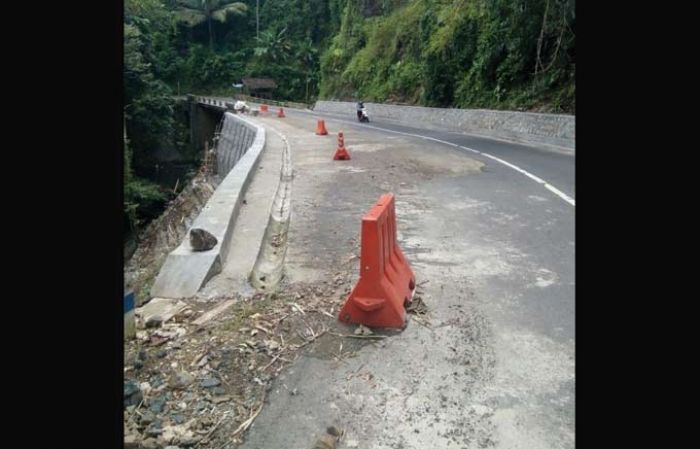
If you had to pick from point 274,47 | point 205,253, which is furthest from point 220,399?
point 274,47

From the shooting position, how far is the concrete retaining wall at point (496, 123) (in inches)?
715

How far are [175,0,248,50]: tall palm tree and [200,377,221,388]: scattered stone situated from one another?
82.3 meters

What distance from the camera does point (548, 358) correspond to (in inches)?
160

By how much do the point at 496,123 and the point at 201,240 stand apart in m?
18.4

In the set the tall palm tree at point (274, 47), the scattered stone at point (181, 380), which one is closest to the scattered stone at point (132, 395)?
the scattered stone at point (181, 380)

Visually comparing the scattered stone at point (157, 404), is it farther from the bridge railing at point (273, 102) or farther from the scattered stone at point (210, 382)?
the bridge railing at point (273, 102)

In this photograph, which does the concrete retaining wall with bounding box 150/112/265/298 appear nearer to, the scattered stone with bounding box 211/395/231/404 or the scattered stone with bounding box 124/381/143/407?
the scattered stone with bounding box 124/381/143/407

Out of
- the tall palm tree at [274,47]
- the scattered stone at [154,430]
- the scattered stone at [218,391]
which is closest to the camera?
the scattered stone at [154,430]

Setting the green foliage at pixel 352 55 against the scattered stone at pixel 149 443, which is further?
the green foliage at pixel 352 55

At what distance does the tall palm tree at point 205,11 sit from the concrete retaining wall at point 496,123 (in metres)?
52.5

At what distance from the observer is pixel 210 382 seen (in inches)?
150

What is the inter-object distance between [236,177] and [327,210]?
2.69 metres

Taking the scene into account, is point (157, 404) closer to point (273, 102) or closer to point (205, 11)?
point (273, 102)

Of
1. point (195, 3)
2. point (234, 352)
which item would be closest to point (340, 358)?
point (234, 352)
